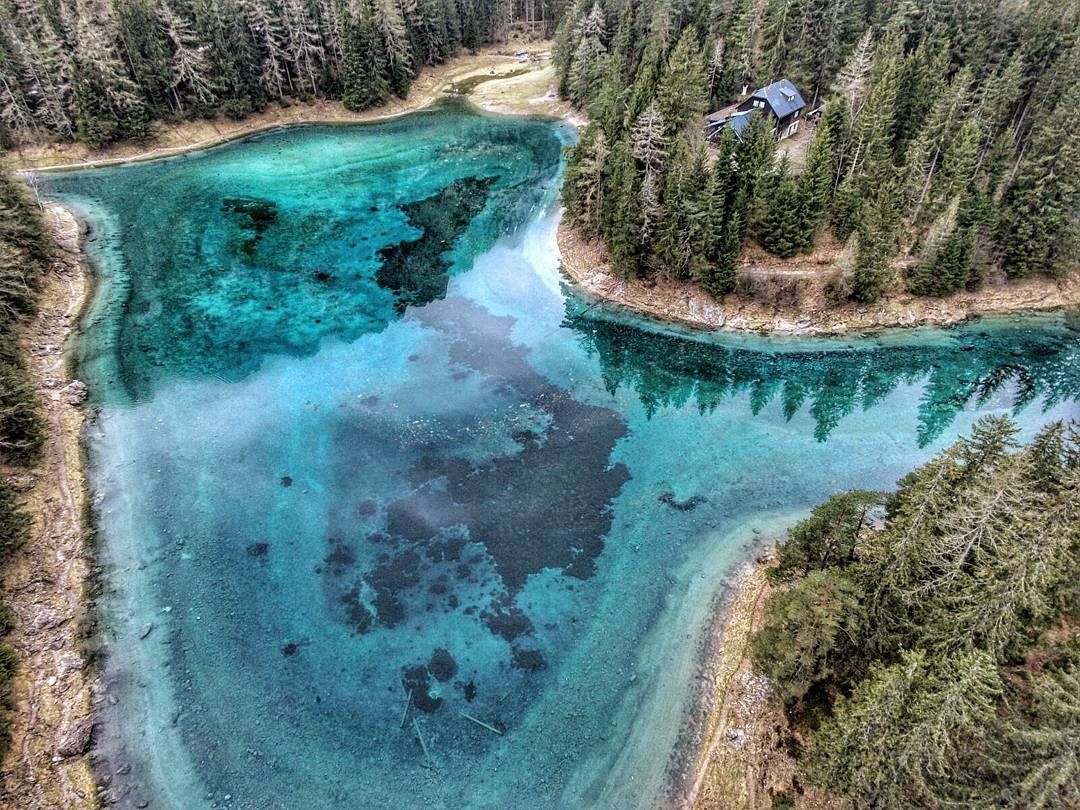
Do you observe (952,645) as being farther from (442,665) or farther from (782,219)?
(782,219)

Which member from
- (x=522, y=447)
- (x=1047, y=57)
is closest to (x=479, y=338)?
(x=522, y=447)

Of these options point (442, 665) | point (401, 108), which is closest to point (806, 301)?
point (442, 665)

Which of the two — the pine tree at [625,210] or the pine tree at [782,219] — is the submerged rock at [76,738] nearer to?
the pine tree at [625,210]

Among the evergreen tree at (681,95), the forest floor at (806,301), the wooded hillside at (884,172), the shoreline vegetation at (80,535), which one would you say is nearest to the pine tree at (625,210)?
the wooded hillside at (884,172)

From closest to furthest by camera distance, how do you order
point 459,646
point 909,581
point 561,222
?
point 909,581
point 459,646
point 561,222

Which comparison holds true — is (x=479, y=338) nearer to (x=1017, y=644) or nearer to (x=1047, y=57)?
(x=1017, y=644)
